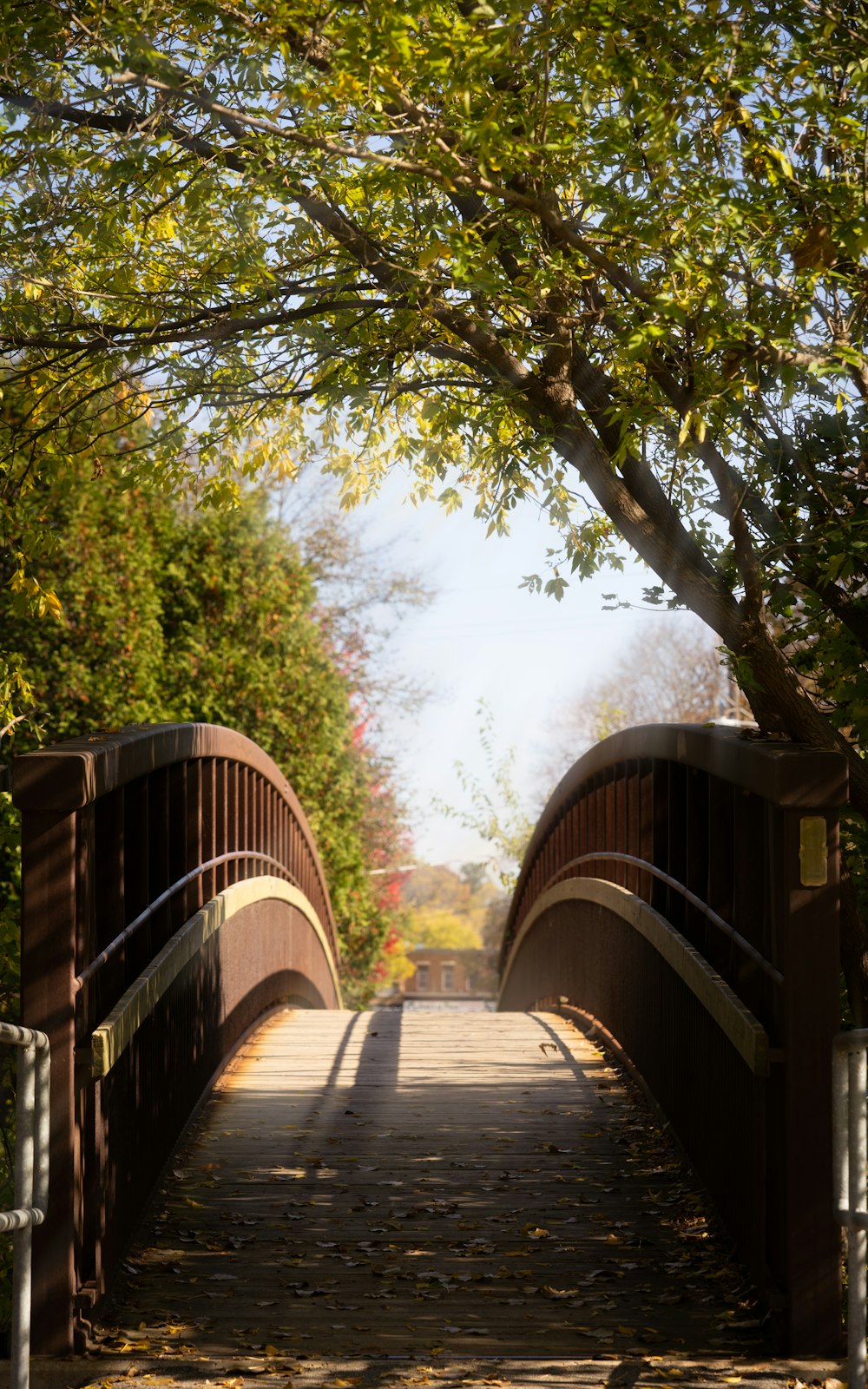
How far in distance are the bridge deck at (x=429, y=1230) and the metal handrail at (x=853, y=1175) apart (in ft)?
2.00

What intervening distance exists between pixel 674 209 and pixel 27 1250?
3.15 meters

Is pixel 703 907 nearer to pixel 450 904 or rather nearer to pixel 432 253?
pixel 432 253

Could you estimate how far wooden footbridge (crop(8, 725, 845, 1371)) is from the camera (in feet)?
11.7

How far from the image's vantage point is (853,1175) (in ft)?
10.5

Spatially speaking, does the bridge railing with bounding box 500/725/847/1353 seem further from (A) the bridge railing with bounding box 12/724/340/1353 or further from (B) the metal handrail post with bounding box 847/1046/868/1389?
(A) the bridge railing with bounding box 12/724/340/1353

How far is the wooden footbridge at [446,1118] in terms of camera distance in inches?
140

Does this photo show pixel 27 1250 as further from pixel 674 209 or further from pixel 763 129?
pixel 763 129

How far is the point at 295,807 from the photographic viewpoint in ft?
35.9

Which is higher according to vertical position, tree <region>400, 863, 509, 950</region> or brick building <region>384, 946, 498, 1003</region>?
tree <region>400, 863, 509, 950</region>

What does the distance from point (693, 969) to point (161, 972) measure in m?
1.83

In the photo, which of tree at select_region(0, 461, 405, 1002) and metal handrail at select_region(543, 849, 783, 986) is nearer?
metal handrail at select_region(543, 849, 783, 986)

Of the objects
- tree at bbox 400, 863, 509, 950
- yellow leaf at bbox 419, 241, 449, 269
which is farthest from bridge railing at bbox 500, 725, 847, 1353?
tree at bbox 400, 863, 509, 950

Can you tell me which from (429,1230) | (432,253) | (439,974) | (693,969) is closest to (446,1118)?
(429,1230)

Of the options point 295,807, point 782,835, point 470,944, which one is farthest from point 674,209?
point 470,944
